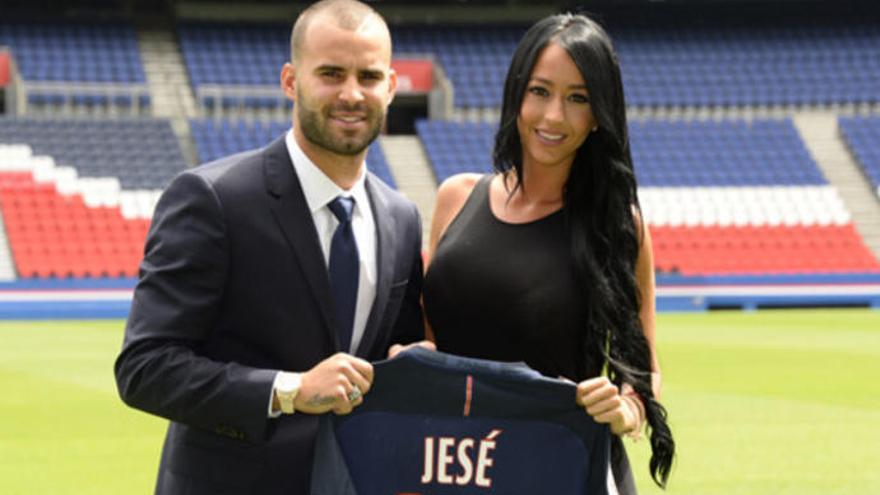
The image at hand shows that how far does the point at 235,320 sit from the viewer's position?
3.08 meters

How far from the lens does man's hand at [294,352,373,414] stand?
2885 mm

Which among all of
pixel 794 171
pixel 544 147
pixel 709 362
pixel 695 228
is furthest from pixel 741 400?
pixel 794 171

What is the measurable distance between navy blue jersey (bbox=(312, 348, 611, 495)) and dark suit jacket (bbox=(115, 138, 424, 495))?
4.7 inches

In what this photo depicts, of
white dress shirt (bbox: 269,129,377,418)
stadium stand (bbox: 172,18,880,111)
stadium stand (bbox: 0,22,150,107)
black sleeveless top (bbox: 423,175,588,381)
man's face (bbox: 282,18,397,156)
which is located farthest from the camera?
stadium stand (bbox: 172,18,880,111)

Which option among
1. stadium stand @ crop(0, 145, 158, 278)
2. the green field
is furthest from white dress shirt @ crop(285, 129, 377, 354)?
stadium stand @ crop(0, 145, 158, 278)

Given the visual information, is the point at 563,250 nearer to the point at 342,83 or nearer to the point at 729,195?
the point at 342,83

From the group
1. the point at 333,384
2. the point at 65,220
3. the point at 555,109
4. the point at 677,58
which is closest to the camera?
the point at 333,384

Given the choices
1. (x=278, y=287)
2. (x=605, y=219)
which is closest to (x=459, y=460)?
(x=278, y=287)

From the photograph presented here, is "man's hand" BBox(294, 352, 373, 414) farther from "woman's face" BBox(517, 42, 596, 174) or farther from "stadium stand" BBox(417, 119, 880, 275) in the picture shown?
"stadium stand" BBox(417, 119, 880, 275)

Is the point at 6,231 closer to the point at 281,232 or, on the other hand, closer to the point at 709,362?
the point at 709,362

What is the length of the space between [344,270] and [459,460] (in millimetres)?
556

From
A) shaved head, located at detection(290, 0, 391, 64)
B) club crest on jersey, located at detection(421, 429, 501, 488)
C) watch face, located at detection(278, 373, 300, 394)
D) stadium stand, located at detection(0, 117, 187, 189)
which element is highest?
shaved head, located at detection(290, 0, 391, 64)

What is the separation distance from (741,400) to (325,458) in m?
8.07

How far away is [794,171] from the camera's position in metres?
30.0
